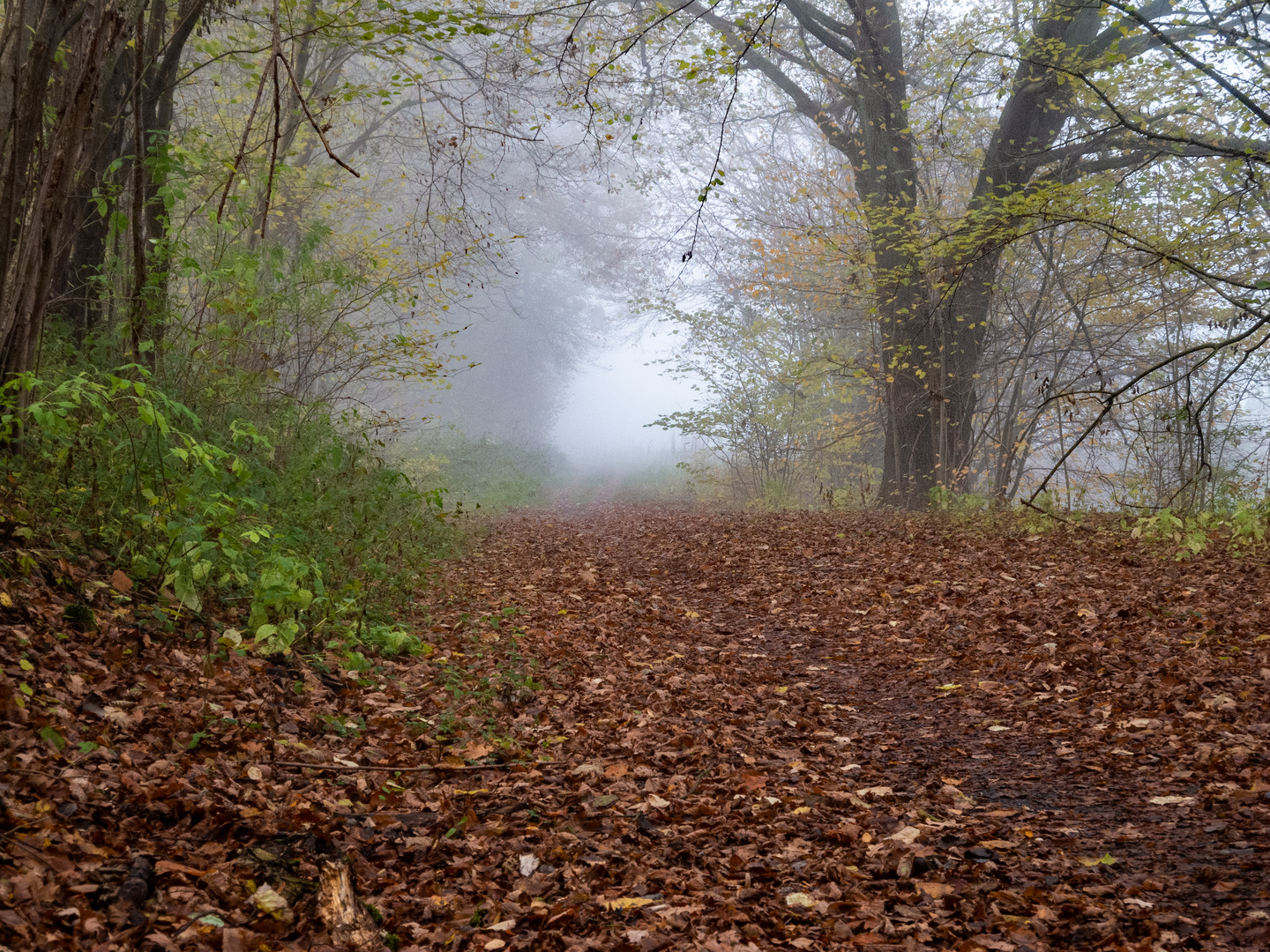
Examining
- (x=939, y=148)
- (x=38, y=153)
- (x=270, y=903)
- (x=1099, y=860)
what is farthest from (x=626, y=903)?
(x=939, y=148)

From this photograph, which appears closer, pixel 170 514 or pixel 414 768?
pixel 414 768

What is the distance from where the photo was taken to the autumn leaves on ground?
2621 millimetres

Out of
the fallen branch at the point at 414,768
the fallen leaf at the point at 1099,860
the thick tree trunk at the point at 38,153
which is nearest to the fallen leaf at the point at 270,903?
the fallen branch at the point at 414,768

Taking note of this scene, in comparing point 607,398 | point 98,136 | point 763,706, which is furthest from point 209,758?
point 607,398

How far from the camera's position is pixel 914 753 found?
4.35 metres

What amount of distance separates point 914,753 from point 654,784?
1.49 meters

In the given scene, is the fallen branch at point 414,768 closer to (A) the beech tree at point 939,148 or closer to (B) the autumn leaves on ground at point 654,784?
(B) the autumn leaves on ground at point 654,784

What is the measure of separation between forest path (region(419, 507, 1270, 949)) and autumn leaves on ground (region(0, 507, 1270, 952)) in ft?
0.06

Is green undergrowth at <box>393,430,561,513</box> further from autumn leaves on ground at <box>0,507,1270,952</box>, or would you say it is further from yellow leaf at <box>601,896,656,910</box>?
yellow leaf at <box>601,896,656,910</box>

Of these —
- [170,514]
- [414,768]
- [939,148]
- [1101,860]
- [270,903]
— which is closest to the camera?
[270,903]

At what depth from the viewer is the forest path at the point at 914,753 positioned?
9.14 ft

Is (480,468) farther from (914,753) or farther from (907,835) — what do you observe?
(907,835)

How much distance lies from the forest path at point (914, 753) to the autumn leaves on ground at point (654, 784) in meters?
0.02

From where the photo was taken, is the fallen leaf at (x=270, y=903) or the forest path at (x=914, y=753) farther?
the forest path at (x=914, y=753)
